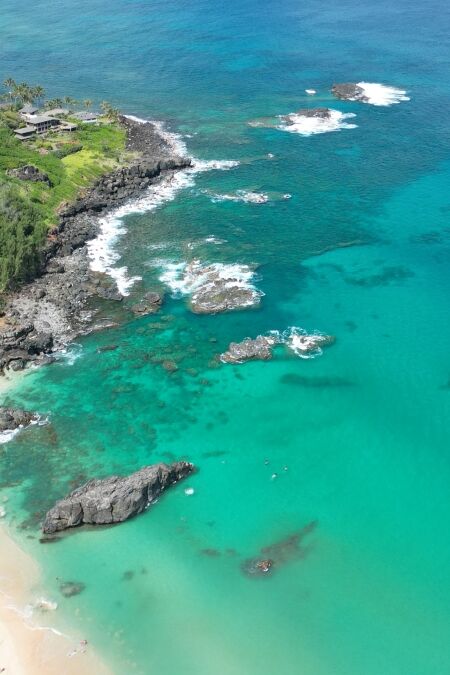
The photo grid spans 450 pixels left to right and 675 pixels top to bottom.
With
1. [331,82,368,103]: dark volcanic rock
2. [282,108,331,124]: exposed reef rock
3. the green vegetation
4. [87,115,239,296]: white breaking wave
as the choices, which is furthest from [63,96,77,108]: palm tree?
[331,82,368,103]: dark volcanic rock

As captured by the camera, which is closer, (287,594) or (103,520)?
(287,594)

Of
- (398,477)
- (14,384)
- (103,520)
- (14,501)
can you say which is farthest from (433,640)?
(14,384)

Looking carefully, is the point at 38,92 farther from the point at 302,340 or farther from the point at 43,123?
the point at 302,340

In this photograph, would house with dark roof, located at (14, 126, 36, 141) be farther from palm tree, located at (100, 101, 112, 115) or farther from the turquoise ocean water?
the turquoise ocean water

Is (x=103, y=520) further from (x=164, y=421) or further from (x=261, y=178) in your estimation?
A: (x=261, y=178)

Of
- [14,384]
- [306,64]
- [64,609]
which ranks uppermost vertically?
[306,64]

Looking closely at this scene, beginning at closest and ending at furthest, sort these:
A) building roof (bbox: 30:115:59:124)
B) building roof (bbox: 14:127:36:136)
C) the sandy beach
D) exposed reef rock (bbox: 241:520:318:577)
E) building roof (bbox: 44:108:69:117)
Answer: the sandy beach < exposed reef rock (bbox: 241:520:318:577) < building roof (bbox: 14:127:36:136) < building roof (bbox: 30:115:59:124) < building roof (bbox: 44:108:69:117)

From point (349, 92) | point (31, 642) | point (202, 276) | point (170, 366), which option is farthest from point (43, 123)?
point (31, 642)
